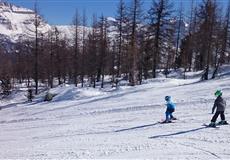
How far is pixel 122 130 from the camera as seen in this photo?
17.1 metres

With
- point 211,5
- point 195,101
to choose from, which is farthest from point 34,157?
point 211,5

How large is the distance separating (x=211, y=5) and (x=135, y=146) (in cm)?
3118

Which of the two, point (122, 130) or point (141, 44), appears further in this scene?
point (141, 44)

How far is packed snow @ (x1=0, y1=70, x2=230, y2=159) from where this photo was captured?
42.7 feet

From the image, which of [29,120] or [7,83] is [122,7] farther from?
[29,120]

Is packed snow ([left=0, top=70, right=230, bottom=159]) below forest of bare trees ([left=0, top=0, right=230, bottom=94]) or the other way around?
below

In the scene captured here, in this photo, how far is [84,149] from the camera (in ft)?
45.2

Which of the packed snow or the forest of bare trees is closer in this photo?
the packed snow

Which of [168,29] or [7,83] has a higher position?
[168,29]

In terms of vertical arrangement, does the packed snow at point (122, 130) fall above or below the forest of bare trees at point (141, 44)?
below

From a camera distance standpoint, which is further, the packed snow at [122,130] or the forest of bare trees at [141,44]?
the forest of bare trees at [141,44]

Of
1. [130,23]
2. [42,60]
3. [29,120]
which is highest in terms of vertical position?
[130,23]

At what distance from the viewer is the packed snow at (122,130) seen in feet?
42.7

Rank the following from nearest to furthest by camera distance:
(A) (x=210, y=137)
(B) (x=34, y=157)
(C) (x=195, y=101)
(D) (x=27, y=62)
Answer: (B) (x=34, y=157) → (A) (x=210, y=137) → (C) (x=195, y=101) → (D) (x=27, y=62)
